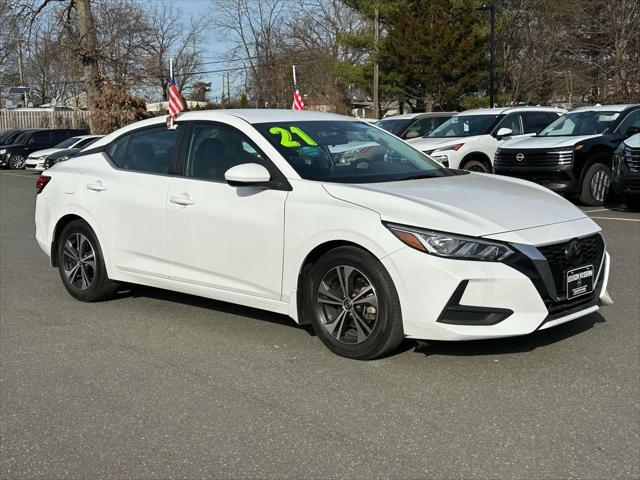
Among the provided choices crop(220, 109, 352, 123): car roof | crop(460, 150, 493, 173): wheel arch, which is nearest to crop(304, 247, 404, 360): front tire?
crop(220, 109, 352, 123): car roof

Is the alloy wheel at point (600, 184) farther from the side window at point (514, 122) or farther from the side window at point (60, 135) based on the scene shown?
the side window at point (60, 135)

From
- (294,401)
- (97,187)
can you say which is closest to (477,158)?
(97,187)

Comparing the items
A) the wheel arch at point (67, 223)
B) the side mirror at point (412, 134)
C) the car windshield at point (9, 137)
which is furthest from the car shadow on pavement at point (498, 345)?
the car windshield at point (9, 137)

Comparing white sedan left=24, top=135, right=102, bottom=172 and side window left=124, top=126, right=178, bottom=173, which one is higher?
side window left=124, top=126, right=178, bottom=173

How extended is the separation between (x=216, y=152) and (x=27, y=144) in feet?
91.2

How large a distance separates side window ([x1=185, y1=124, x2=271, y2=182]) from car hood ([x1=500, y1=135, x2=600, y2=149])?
8.61 m

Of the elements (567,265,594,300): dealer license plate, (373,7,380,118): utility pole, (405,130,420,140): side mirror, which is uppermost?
(373,7,380,118): utility pole

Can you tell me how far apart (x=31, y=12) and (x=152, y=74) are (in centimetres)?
640

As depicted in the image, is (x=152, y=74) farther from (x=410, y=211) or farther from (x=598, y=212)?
(x=410, y=211)

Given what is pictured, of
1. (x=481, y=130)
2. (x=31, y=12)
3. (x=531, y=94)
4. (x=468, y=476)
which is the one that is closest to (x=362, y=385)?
(x=468, y=476)

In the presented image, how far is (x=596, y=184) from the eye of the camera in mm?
13008

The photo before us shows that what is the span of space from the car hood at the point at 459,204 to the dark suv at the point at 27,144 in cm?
2840

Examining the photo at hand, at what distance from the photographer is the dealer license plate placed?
15.5ft

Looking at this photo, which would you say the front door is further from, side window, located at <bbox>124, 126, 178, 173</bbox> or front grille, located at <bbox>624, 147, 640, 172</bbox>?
front grille, located at <bbox>624, 147, 640, 172</bbox>
